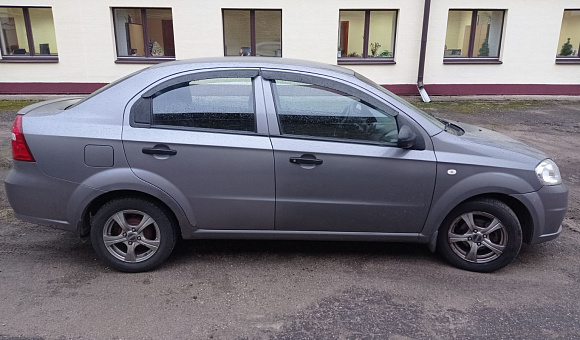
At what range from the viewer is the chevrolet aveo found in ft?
11.3

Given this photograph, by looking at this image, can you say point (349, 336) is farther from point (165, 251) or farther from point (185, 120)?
point (185, 120)

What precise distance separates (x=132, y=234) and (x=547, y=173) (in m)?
3.37

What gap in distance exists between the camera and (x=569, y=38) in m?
13.3

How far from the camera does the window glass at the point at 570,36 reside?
13.1m

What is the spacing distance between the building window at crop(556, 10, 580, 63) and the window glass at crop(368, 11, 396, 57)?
4.93 metres

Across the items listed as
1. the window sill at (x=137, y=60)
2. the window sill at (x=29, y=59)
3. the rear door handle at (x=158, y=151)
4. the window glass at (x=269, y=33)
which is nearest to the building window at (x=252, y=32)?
the window glass at (x=269, y=33)

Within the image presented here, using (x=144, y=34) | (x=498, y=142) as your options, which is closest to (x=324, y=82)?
(x=498, y=142)

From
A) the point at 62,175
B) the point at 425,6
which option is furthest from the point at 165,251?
the point at 425,6

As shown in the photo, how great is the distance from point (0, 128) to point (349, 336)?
28.3 feet

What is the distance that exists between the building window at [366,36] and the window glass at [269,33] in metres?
1.72

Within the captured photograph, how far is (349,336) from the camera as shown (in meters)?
2.85

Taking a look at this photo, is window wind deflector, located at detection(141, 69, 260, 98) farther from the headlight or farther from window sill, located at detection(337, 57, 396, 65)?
window sill, located at detection(337, 57, 396, 65)

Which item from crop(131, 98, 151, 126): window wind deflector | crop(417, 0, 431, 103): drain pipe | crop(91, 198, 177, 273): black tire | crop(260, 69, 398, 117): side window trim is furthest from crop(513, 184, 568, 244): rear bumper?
crop(417, 0, 431, 103): drain pipe

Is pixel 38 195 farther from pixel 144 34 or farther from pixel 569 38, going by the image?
pixel 569 38
